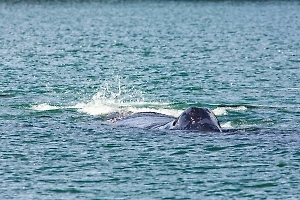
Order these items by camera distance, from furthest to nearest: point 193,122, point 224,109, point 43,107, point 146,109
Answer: point 43,107
point 146,109
point 224,109
point 193,122

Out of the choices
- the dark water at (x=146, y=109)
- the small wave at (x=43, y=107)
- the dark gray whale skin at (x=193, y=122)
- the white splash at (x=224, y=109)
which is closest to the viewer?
the dark water at (x=146, y=109)

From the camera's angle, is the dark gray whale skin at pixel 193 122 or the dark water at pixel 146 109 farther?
the dark gray whale skin at pixel 193 122

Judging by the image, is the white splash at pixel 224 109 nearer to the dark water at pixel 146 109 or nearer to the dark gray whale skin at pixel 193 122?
the dark water at pixel 146 109

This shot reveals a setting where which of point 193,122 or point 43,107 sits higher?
point 193,122

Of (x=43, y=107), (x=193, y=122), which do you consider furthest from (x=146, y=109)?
(x=193, y=122)

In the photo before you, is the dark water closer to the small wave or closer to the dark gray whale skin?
the small wave

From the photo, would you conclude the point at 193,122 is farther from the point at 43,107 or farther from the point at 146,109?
the point at 43,107

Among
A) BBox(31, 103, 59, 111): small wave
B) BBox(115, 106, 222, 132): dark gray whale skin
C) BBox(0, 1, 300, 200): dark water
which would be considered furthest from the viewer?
BBox(31, 103, 59, 111): small wave

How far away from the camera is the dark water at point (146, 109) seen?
98.9 feet

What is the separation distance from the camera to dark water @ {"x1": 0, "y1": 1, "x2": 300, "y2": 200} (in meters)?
30.1

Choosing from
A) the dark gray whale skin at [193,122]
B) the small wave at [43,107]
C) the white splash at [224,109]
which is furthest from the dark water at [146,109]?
the dark gray whale skin at [193,122]

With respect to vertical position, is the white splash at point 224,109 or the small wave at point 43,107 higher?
the white splash at point 224,109

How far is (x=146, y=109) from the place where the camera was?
A: 1698 inches

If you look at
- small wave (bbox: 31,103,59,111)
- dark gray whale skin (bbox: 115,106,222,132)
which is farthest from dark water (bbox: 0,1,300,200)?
dark gray whale skin (bbox: 115,106,222,132)
